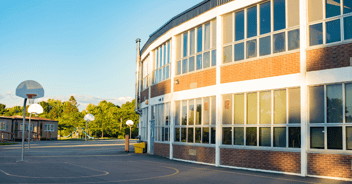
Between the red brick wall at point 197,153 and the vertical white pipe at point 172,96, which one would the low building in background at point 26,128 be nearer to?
the vertical white pipe at point 172,96

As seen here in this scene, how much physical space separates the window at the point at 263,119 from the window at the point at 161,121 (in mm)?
5663

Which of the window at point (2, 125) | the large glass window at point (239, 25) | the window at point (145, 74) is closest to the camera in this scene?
the large glass window at point (239, 25)

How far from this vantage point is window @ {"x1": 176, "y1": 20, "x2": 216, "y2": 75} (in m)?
17.6

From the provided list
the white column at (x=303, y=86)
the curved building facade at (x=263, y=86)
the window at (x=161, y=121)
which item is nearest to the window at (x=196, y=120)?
the curved building facade at (x=263, y=86)

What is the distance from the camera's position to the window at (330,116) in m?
11.9

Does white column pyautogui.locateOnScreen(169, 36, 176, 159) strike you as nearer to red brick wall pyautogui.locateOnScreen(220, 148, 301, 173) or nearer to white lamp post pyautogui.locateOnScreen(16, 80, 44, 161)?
red brick wall pyautogui.locateOnScreen(220, 148, 301, 173)

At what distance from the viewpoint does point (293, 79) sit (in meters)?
13.3

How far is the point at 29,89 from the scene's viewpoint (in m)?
18.2

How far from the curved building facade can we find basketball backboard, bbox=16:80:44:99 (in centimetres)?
721

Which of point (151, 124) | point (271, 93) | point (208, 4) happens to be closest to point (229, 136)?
point (271, 93)

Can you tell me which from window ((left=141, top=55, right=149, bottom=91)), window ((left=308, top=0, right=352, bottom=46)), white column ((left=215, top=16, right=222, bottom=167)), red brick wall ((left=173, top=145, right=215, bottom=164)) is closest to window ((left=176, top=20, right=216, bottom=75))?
white column ((left=215, top=16, right=222, bottom=167))

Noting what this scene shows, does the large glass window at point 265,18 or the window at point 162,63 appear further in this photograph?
the window at point 162,63

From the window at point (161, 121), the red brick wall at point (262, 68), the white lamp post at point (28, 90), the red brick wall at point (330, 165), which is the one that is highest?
the red brick wall at point (262, 68)

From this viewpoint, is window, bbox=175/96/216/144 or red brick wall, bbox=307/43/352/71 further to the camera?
window, bbox=175/96/216/144
